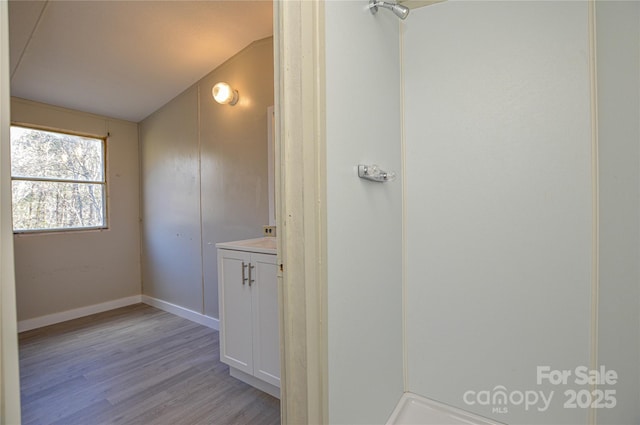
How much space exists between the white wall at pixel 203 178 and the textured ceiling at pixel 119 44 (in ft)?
0.79

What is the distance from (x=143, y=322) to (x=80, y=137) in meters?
2.12

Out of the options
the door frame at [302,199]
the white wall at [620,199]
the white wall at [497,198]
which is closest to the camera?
the door frame at [302,199]

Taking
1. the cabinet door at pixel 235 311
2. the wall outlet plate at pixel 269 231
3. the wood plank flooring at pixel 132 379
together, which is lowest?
the wood plank flooring at pixel 132 379

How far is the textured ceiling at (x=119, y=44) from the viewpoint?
→ 1869 millimetres

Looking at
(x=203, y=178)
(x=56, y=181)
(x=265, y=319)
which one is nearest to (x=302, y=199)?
(x=265, y=319)

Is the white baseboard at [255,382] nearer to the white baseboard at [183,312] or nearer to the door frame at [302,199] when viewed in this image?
the white baseboard at [183,312]

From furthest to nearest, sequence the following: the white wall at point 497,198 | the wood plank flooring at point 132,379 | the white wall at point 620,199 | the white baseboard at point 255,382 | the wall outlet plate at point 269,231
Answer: the wall outlet plate at point 269,231 < the white baseboard at point 255,382 < the wood plank flooring at point 132,379 < the white wall at point 497,198 < the white wall at point 620,199

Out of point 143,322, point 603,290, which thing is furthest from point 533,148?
point 143,322

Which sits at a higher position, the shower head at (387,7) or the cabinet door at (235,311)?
the shower head at (387,7)

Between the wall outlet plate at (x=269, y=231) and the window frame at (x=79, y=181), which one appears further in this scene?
the window frame at (x=79, y=181)

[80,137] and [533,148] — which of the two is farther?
[80,137]

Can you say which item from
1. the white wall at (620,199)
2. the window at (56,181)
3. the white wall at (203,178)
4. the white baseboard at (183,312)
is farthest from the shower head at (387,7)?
the window at (56,181)

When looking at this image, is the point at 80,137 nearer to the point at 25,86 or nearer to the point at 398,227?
the point at 25,86

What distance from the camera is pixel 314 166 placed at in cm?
91
